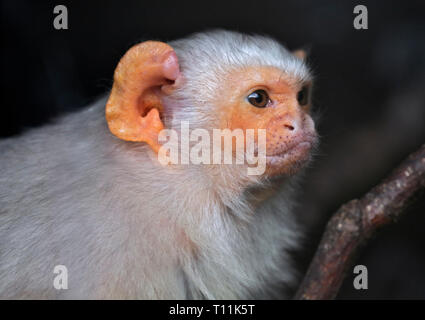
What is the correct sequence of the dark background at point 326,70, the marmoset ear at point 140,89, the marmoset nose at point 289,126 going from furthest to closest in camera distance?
the dark background at point 326,70 → the marmoset nose at point 289,126 → the marmoset ear at point 140,89

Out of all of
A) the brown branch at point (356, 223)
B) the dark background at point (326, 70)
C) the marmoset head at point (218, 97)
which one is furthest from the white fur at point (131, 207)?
the dark background at point (326, 70)

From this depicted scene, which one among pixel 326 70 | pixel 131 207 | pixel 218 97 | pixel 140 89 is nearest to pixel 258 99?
pixel 218 97

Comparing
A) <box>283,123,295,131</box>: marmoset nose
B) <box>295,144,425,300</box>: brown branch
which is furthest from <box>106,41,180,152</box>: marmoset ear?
<box>295,144,425,300</box>: brown branch

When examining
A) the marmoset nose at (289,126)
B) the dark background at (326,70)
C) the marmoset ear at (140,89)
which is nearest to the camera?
the marmoset ear at (140,89)

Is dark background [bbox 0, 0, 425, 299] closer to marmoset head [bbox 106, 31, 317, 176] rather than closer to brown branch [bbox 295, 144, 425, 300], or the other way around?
brown branch [bbox 295, 144, 425, 300]

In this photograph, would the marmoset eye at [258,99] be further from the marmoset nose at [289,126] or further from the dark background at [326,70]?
the dark background at [326,70]

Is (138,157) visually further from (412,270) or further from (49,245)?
(412,270)
